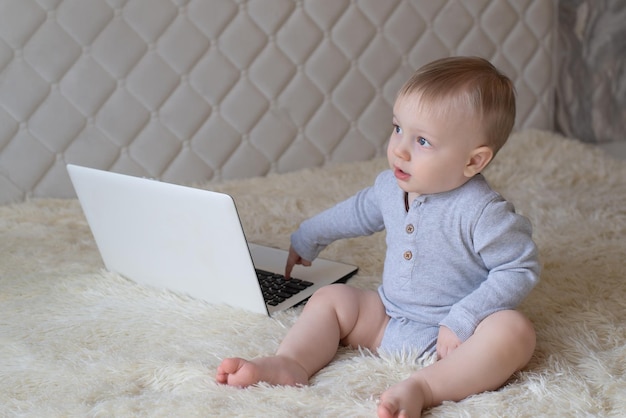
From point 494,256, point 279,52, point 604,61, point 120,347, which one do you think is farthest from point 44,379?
point 604,61

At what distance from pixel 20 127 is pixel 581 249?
129 centimetres

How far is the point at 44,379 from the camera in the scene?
108cm

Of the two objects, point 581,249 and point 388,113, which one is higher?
point 581,249

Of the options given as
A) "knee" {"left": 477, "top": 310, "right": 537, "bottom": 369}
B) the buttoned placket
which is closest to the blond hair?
the buttoned placket

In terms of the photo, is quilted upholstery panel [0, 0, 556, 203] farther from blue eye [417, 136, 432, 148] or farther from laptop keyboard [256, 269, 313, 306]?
blue eye [417, 136, 432, 148]

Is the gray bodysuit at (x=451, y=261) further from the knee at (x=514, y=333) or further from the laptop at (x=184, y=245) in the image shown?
the laptop at (x=184, y=245)

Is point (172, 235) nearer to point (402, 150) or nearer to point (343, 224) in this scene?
point (343, 224)

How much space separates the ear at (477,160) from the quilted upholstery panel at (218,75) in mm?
1107

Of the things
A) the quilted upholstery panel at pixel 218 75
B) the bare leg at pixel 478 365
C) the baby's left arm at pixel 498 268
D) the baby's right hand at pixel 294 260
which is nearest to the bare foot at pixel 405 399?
the bare leg at pixel 478 365

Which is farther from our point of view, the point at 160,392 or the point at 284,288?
the point at 284,288

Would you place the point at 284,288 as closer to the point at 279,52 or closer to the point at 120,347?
the point at 120,347

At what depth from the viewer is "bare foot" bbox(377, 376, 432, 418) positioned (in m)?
0.92

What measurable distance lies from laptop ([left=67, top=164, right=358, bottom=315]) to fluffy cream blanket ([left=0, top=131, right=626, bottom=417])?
31mm

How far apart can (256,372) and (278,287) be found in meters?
0.37
